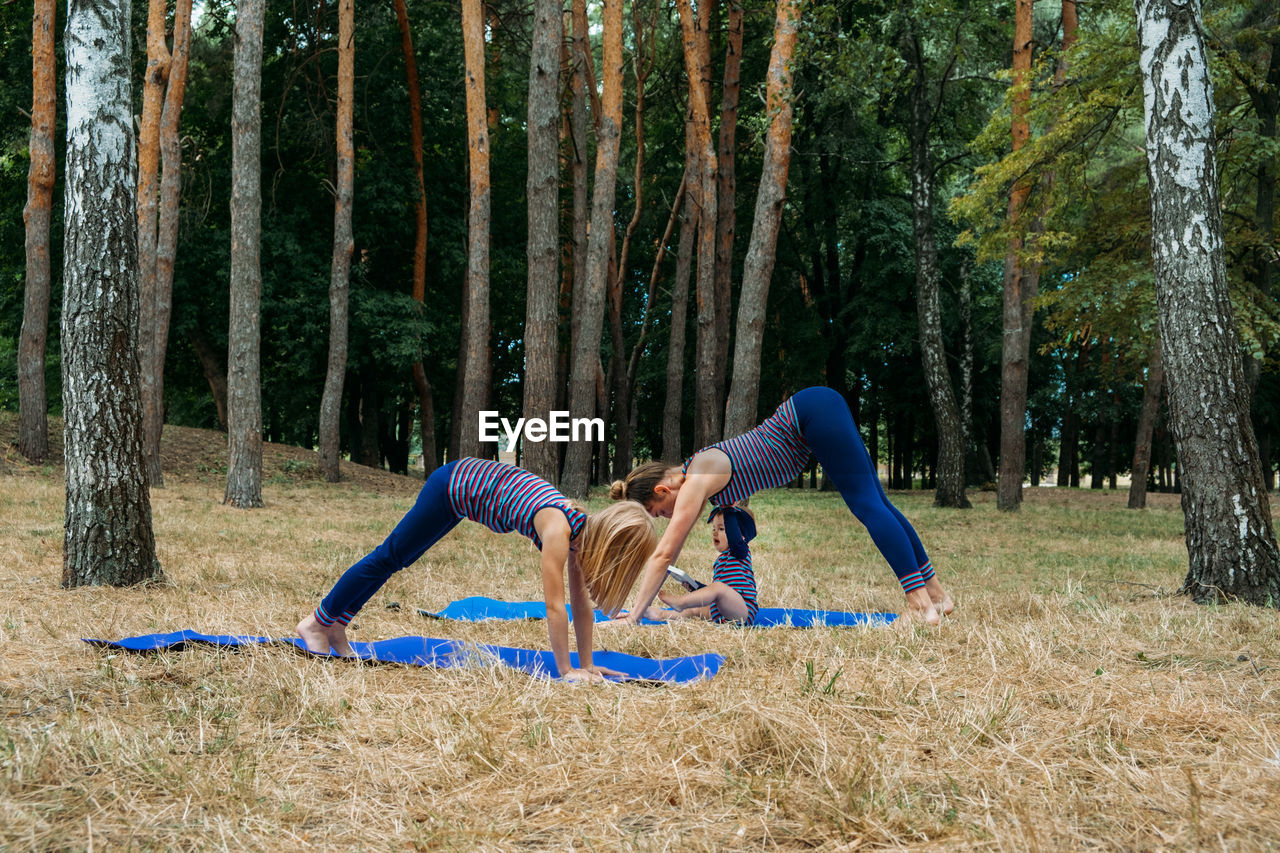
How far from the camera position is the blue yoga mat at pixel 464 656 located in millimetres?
4070

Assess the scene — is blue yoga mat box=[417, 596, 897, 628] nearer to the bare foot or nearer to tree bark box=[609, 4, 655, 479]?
the bare foot

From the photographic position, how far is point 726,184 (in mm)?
18641

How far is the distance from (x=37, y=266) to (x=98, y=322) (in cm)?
1112

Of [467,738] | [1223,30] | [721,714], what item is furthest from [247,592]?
[1223,30]

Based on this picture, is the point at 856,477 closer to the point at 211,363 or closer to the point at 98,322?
the point at 98,322

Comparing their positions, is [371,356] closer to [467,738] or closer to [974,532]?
[974,532]

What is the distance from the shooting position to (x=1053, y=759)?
2793mm

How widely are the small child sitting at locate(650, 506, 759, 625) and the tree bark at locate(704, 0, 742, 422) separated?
1091 cm

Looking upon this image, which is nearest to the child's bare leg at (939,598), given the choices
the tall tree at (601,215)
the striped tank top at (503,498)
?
the striped tank top at (503,498)

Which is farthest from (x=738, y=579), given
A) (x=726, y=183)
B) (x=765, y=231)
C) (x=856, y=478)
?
(x=726, y=183)

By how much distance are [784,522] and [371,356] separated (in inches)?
496

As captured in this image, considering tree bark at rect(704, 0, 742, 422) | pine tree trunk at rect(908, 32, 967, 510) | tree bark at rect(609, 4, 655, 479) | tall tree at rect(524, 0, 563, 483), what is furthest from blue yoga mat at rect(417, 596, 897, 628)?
tree bark at rect(609, 4, 655, 479)

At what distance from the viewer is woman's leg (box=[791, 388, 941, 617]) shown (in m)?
5.31

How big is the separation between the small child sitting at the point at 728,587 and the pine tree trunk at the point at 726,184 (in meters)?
10.9
